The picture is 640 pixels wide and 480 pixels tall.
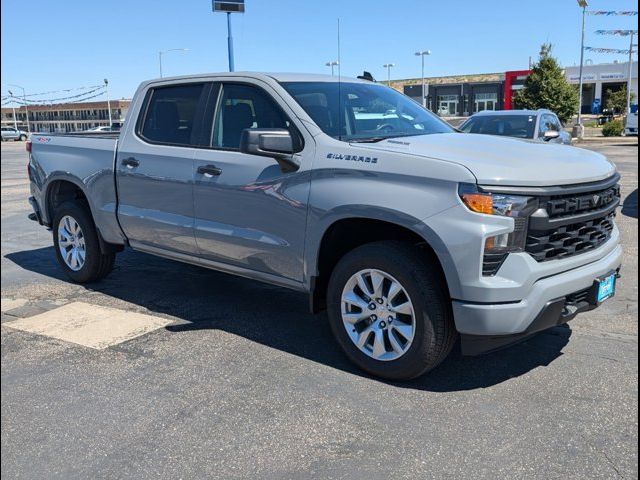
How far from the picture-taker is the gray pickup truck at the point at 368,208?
11.2 ft

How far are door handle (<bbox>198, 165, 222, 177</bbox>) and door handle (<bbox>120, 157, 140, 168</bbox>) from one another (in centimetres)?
85

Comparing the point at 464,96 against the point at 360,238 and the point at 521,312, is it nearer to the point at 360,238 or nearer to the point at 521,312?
the point at 360,238

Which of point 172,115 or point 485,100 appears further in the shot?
point 485,100

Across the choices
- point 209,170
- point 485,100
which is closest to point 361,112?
point 209,170

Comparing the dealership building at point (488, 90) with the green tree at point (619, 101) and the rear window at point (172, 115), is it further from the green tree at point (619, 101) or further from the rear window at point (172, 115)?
the rear window at point (172, 115)

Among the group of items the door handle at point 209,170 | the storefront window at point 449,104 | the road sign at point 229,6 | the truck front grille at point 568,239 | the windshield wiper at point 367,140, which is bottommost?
the truck front grille at point 568,239

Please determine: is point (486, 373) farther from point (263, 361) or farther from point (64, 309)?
point (64, 309)

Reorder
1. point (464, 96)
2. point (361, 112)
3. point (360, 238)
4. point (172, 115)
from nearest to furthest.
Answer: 1. point (360, 238)
2. point (361, 112)
3. point (172, 115)
4. point (464, 96)

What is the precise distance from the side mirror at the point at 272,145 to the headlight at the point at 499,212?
126 cm

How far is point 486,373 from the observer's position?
13.2ft

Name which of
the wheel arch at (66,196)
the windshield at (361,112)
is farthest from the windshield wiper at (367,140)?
the wheel arch at (66,196)

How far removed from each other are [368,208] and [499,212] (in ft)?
2.58

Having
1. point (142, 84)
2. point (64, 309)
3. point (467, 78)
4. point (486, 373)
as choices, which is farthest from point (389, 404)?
point (467, 78)

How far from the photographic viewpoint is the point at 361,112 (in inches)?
190
